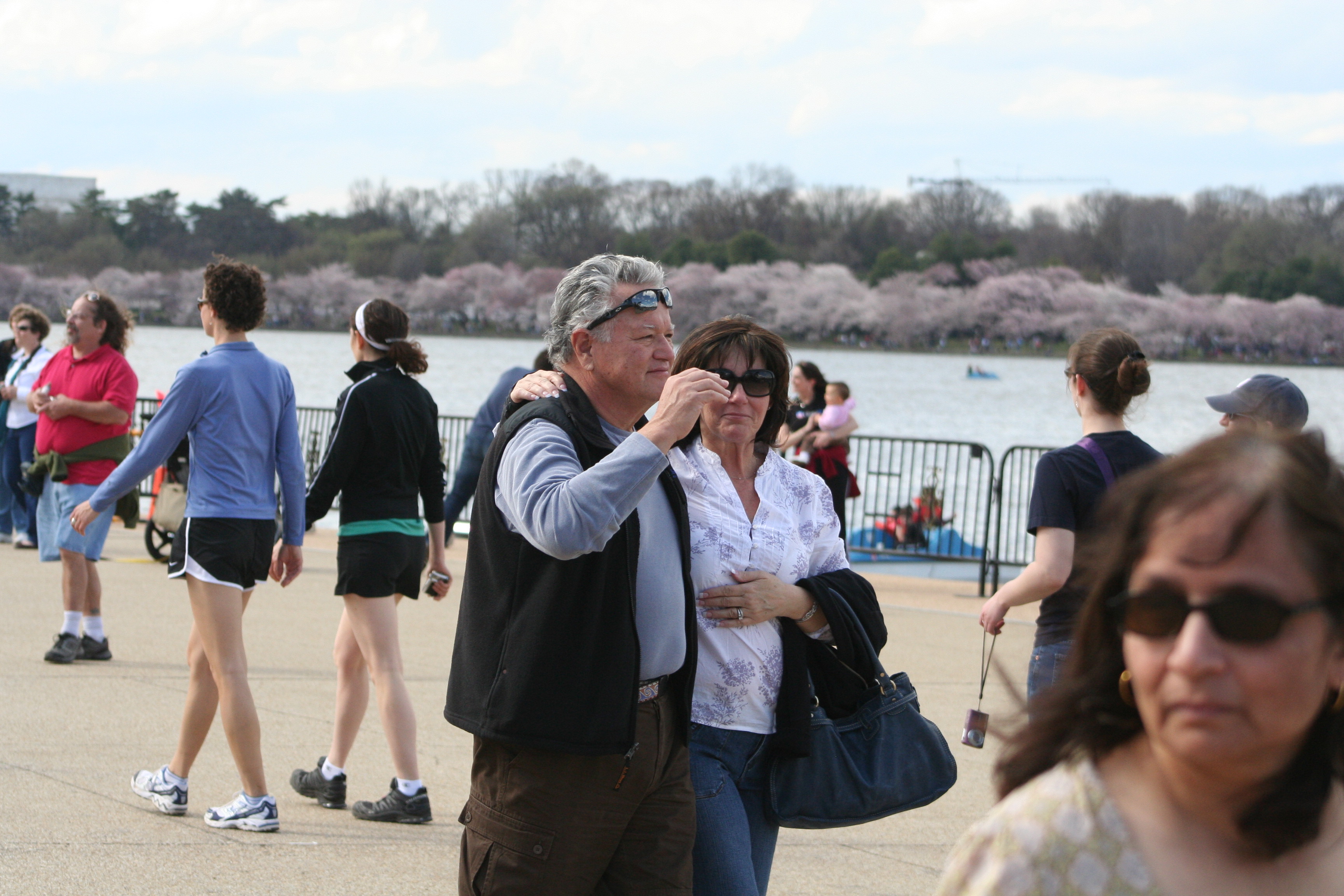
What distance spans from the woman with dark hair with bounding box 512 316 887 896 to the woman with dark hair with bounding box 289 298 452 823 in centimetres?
207

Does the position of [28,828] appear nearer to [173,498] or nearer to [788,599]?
[788,599]

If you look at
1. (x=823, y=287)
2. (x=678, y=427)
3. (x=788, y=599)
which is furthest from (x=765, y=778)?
(x=823, y=287)

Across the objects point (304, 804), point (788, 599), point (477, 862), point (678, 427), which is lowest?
point (304, 804)

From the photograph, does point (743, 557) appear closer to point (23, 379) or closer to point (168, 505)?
point (168, 505)

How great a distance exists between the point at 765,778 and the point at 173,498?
8.27 meters

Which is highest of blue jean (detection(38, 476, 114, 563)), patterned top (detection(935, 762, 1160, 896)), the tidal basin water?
patterned top (detection(935, 762, 1160, 896))

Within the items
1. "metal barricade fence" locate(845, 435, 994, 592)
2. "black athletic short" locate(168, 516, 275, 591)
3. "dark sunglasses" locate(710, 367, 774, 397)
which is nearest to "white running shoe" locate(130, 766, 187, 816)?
"black athletic short" locate(168, 516, 275, 591)

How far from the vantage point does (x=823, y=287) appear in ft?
243

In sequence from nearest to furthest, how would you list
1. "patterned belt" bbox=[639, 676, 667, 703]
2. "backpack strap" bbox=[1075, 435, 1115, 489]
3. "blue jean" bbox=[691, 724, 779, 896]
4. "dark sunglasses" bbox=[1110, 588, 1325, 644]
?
"dark sunglasses" bbox=[1110, 588, 1325, 644], "patterned belt" bbox=[639, 676, 667, 703], "blue jean" bbox=[691, 724, 779, 896], "backpack strap" bbox=[1075, 435, 1115, 489]

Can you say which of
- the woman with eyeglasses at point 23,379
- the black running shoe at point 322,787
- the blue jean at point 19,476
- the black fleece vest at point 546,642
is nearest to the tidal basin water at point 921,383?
the blue jean at point 19,476

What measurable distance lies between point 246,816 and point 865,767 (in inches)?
107

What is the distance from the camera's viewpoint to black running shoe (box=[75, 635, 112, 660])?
760 cm

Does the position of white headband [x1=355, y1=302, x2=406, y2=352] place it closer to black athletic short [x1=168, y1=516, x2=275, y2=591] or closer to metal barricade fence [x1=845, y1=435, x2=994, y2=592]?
black athletic short [x1=168, y1=516, x2=275, y2=591]

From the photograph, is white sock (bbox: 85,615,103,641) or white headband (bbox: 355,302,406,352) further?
white sock (bbox: 85,615,103,641)
